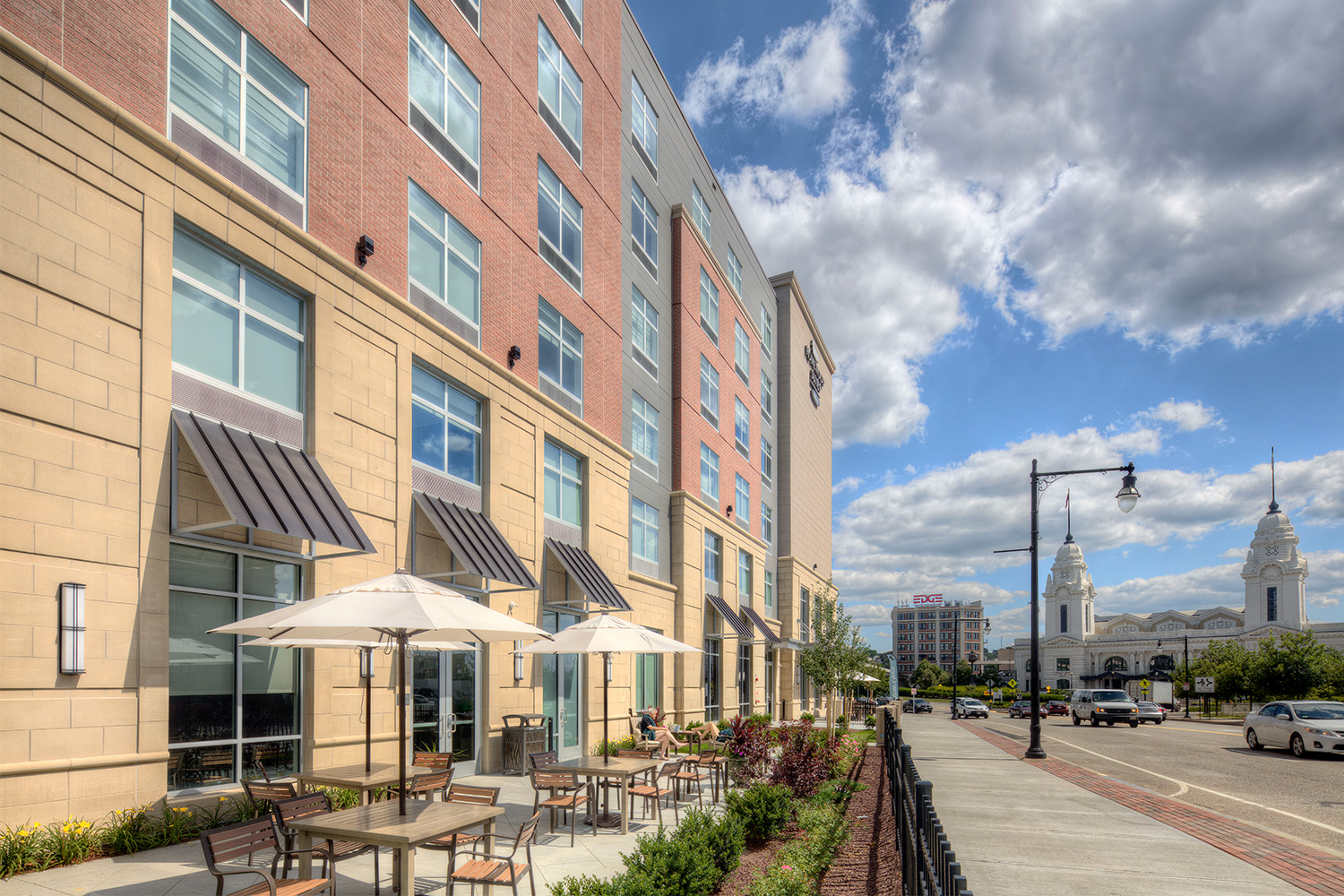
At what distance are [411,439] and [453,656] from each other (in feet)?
13.5

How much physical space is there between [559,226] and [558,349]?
314 cm

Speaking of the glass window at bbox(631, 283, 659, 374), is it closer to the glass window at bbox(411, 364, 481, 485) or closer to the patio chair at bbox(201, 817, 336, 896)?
the glass window at bbox(411, 364, 481, 485)

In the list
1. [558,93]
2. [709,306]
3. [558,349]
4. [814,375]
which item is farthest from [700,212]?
[814,375]

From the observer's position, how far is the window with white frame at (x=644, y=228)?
27.8 meters

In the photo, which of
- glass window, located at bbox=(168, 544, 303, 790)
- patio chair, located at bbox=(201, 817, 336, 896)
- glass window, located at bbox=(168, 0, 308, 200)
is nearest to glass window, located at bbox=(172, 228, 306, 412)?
glass window, located at bbox=(168, 0, 308, 200)

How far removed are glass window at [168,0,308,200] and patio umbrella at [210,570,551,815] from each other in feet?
23.5

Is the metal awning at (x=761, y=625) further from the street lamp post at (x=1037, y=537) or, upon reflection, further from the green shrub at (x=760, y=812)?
the green shrub at (x=760, y=812)

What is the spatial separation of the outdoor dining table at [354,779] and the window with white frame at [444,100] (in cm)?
1090

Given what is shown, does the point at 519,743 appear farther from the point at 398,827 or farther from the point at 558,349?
the point at 398,827

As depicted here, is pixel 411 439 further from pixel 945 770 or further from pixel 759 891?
pixel 945 770

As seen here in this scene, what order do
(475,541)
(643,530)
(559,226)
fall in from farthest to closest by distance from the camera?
(643,530), (559,226), (475,541)

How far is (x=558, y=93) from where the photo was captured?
22.0m

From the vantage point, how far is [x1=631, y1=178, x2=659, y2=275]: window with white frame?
27.8m

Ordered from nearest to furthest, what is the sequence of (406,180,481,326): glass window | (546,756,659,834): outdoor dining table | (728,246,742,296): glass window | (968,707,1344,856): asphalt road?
(546,756,659,834): outdoor dining table < (968,707,1344,856): asphalt road < (406,180,481,326): glass window < (728,246,742,296): glass window
